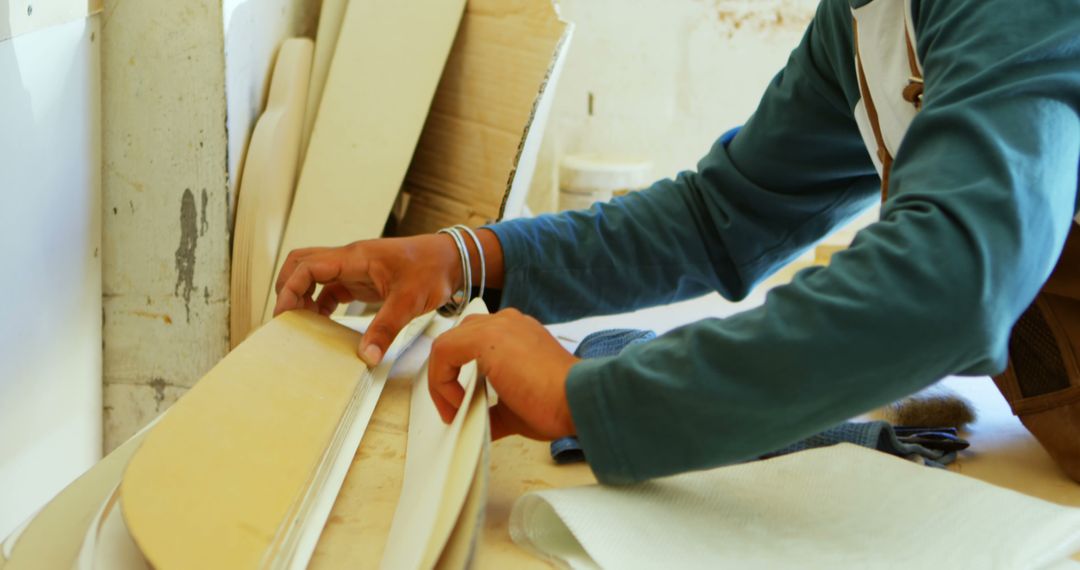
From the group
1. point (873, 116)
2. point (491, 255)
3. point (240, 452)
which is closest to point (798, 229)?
point (873, 116)

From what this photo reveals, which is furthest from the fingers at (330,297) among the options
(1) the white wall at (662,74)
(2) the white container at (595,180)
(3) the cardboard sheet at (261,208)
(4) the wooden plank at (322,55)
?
(1) the white wall at (662,74)

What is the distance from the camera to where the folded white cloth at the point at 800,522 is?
70 centimetres

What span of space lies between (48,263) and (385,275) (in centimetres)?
41

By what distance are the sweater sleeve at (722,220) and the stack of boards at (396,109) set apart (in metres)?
0.54

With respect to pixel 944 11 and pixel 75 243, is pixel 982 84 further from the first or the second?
pixel 75 243

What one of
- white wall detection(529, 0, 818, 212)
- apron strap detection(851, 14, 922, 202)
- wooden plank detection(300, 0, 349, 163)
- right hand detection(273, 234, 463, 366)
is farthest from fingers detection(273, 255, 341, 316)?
white wall detection(529, 0, 818, 212)

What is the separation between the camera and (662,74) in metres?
3.44

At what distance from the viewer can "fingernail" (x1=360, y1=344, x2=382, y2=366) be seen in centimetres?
103

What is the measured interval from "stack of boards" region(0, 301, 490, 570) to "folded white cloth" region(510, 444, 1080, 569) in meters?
0.09

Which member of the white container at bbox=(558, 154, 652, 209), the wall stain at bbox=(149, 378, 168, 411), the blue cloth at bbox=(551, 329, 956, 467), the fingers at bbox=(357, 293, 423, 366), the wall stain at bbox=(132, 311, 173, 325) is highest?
the fingers at bbox=(357, 293, 423, 366)

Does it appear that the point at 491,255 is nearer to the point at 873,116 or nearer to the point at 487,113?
the point at 873,116

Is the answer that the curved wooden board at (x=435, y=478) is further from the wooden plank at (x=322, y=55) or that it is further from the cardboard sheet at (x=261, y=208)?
the wooden plank at (x=322, y=55)

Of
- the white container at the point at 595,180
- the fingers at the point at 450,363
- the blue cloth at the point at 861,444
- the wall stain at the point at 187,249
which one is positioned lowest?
the white container at the point at 595,180

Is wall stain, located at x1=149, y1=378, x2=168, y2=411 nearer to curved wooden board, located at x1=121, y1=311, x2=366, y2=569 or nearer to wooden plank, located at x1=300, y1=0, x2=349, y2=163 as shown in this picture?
wooden plank, located at x1=300, y1=0, x2=349, y2=163
